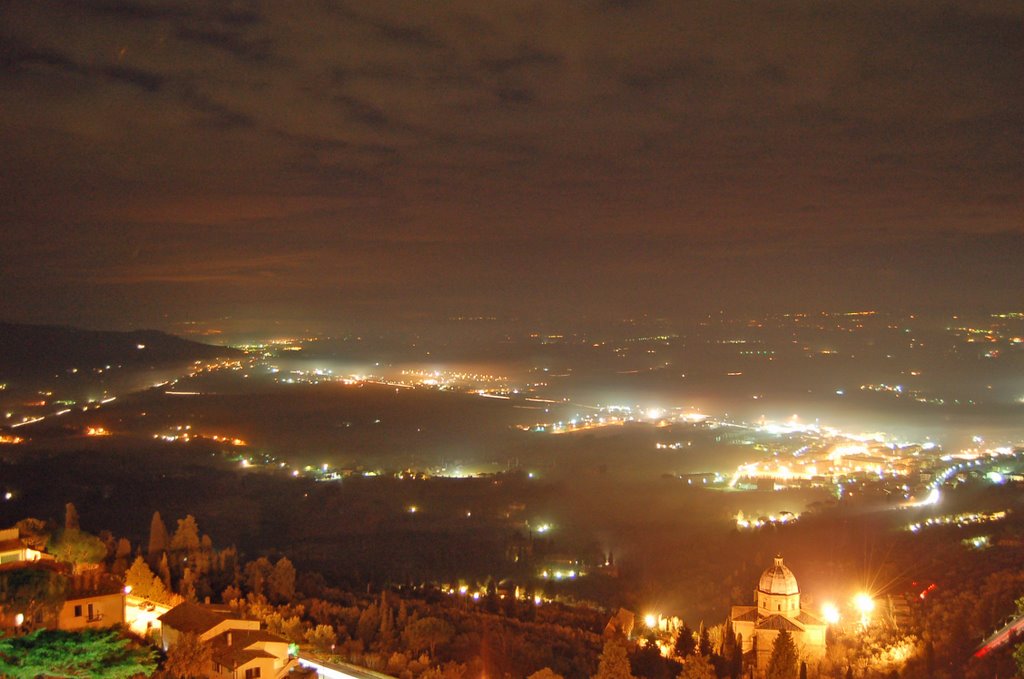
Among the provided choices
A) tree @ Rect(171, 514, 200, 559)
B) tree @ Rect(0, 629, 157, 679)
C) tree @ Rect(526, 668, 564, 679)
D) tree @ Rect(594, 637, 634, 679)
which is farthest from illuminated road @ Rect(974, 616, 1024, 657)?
tree @ Rect(171, 514, 200, 559)

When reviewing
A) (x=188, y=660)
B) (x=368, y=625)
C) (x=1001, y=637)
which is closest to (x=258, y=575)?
(x=368, y=625)

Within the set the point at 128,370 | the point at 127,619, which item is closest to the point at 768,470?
the point at 127,619

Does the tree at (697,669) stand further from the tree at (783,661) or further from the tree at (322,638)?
the tree at (322,638)

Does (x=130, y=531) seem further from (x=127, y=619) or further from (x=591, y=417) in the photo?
(x=591, y=417)

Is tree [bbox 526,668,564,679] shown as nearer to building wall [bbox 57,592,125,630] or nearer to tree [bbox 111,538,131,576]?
building wall [bbox 57,592,125,630]

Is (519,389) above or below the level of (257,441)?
above

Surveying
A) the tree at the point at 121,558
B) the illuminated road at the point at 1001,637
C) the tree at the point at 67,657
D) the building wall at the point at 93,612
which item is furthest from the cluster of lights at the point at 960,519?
the tree at the point at 67,657

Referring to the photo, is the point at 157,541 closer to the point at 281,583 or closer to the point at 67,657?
the point at 281,583
